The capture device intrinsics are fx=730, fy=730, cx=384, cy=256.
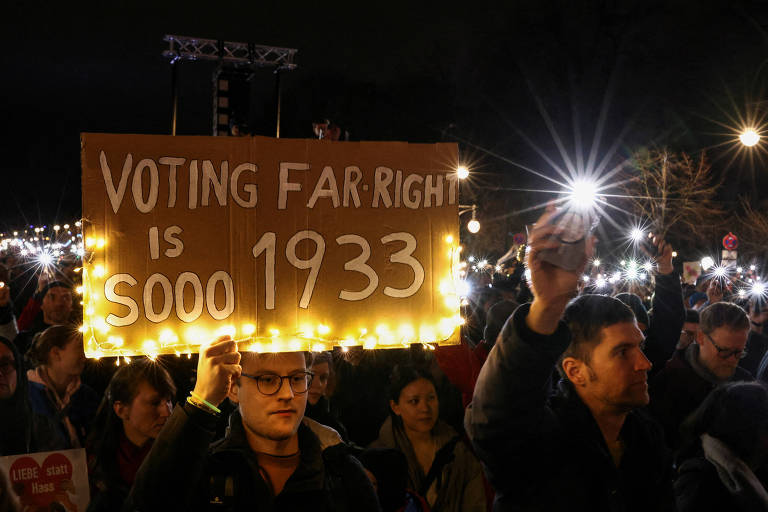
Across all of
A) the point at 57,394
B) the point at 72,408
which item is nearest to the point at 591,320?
→ the point at 72,408

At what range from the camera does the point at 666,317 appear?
4039mm

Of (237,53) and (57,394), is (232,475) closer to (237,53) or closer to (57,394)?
(57,394)

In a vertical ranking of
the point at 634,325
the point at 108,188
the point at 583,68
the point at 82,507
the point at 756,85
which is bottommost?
the point at 82,507

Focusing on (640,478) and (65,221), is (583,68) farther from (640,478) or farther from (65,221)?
(65,221)

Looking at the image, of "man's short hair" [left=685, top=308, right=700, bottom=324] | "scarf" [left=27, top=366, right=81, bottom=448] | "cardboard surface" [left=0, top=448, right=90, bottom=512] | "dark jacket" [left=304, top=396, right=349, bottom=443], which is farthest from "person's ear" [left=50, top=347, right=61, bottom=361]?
"man's short hair" [left=685, top=308, right=700, bottom=324]

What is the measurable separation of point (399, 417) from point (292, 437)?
205cm

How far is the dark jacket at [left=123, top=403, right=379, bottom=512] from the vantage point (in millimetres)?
2742

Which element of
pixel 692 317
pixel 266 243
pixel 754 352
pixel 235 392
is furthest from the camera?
pixel 692 317

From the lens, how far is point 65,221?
208 feet

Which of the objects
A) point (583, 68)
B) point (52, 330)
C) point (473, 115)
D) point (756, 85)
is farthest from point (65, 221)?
point (52, 330)

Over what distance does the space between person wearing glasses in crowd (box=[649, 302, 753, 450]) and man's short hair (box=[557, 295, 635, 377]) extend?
8.19 ft

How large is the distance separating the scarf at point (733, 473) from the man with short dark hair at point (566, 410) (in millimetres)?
702

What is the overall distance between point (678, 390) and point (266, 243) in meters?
3.49

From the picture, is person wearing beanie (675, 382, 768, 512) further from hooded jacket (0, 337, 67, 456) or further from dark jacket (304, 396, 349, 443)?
hooded jacket (0, 337, 67, 456)
